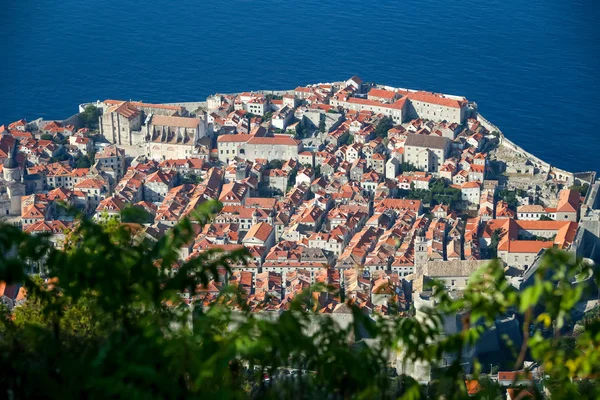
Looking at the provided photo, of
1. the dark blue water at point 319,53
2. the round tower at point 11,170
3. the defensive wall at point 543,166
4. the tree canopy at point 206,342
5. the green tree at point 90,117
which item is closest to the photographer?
the tree canopy at point 206,342

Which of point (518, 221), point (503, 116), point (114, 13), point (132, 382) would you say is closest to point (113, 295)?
point (132, 382)

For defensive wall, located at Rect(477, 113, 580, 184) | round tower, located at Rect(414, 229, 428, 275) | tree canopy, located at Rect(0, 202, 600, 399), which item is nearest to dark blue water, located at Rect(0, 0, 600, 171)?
defensive wall, located at Rect(477, 113, 580, 184)

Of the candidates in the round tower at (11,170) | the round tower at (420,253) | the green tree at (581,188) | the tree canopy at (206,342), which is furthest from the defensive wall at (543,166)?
Answer: the tree canopy at (206,342)

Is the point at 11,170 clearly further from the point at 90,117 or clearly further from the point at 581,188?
the point at 581,188

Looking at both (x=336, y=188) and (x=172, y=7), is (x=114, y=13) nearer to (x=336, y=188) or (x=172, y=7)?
(x=172, y=7)

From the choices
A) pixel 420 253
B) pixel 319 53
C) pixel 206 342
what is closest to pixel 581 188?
pixel 420 253

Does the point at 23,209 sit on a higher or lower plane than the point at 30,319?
lower

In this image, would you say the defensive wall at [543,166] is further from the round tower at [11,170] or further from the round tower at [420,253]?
the round tower at [11,170]
